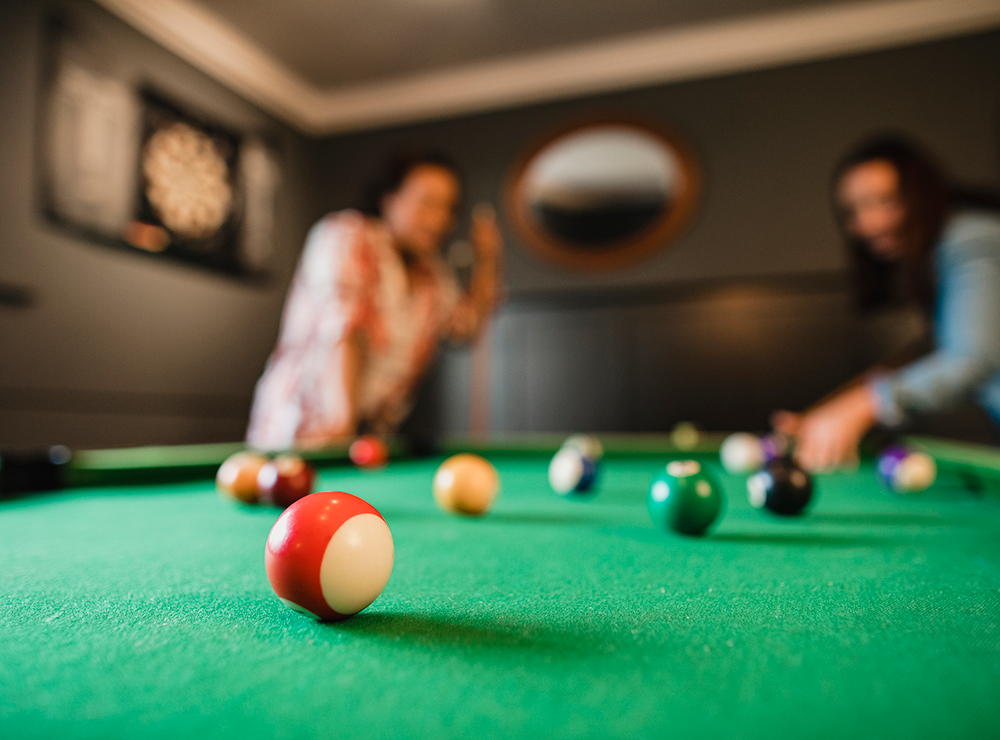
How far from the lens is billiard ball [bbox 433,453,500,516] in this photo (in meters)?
1.25

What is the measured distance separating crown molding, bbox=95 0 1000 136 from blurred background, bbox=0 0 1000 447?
1cm

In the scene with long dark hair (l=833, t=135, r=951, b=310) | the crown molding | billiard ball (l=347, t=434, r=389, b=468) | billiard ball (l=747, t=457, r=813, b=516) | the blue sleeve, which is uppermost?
the crown molding

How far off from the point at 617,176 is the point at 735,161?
75cm

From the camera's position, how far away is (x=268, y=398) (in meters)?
2.96

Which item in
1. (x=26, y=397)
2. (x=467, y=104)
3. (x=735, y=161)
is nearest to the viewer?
(x=26, y=397)

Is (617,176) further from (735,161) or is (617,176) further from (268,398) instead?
(268,398)

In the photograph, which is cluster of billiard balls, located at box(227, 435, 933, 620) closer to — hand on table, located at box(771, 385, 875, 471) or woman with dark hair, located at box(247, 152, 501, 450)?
hand on table, located at box(771, 385, 875, 471)

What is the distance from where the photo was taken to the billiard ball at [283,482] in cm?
127

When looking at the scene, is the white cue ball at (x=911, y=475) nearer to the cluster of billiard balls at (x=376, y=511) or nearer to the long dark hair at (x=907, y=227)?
the cluster of billiard balls at (x=376, y=511)

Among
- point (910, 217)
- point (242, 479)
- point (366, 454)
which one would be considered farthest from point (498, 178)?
point (242, 479)

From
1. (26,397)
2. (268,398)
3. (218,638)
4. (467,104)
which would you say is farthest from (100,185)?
(218,638)

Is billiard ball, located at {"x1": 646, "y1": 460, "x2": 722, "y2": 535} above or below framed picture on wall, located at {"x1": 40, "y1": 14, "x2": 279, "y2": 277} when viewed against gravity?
below

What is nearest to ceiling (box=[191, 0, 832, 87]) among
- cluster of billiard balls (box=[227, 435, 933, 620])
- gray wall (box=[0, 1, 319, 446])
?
gray wall (box=[0, 1, 319, 446])

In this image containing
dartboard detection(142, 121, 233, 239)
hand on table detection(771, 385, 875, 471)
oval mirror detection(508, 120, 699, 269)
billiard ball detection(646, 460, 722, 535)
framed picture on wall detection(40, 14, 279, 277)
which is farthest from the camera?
oval mirror detection(508, 120, 699, 269)
